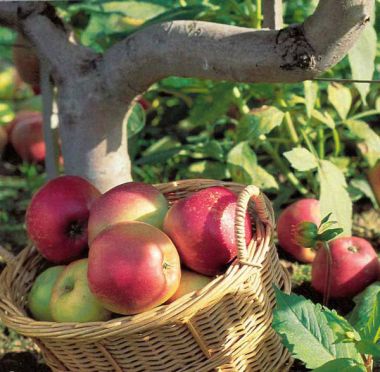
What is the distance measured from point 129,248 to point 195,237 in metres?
0.15

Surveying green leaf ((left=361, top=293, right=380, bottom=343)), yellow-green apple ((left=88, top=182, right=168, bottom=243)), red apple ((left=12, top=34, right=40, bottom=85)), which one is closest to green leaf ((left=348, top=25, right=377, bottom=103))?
yellow-green apple ((left=88, top=182, right=168, bottom=243))

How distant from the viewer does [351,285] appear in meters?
2.07

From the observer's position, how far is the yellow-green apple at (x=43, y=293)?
5.60ft

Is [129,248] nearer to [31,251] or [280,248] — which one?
[31,251]

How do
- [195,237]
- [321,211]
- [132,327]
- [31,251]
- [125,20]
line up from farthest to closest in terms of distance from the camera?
1. [125,20]
2. [321,211]
3. [31,251]
4. [195,237]
5. [132,327]

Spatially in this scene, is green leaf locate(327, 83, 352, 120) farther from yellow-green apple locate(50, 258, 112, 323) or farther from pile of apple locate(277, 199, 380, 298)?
yellow-green apple locate(50, 258, 112, 323)

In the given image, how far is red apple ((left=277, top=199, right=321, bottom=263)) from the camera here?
2246 millimetres

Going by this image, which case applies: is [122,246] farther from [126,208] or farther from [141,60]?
[141,60]

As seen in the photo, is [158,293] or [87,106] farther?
[87,106]

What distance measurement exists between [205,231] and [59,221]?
380 mm

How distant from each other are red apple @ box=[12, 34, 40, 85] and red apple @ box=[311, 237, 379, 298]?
3.67ft

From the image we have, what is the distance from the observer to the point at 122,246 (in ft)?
5.01

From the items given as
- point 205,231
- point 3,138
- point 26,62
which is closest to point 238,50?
point 205,231

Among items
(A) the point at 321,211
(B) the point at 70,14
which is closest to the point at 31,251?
(A) the point at 321,211
